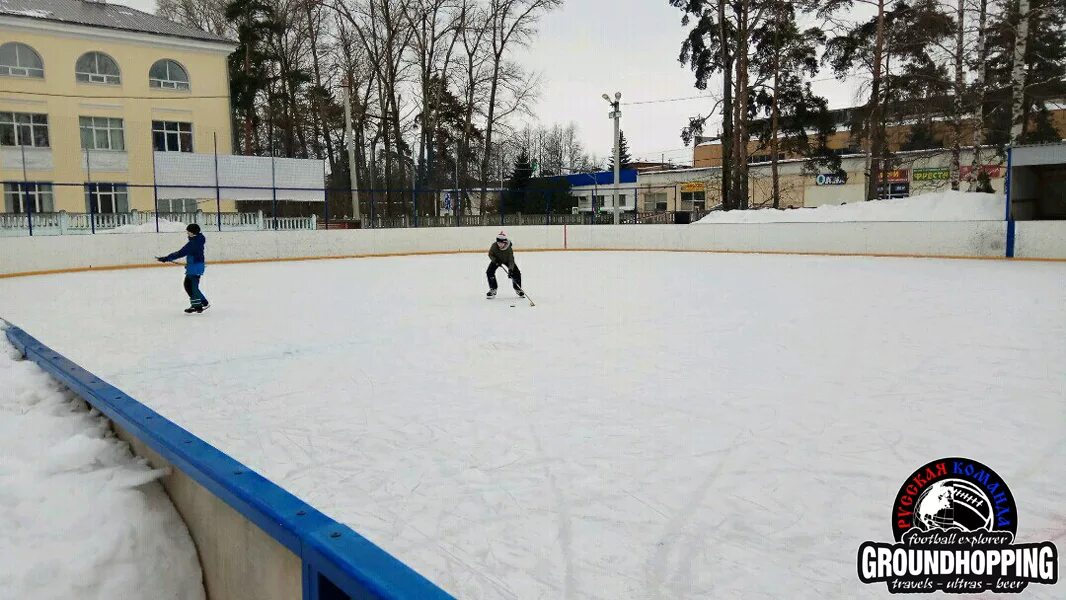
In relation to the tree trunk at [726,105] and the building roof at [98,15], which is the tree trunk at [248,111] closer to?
the building roof at [98,15]

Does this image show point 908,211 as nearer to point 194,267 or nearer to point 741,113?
point 741,113

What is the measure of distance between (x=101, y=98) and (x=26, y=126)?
296cm

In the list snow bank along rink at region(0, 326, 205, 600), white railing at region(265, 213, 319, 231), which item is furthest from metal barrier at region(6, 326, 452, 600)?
white railing at region(265, 213, 319, 231)

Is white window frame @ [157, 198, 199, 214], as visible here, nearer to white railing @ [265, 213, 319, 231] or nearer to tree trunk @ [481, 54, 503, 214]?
white railing @ [265, 213, 319, 231]

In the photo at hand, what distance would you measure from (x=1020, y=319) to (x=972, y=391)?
3993 mm

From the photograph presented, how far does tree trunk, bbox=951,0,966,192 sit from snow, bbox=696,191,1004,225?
6.03 feet

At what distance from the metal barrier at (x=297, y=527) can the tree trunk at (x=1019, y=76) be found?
75.9 feet

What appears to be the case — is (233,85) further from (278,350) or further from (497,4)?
(278,350)

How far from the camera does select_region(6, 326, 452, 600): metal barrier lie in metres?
1.68

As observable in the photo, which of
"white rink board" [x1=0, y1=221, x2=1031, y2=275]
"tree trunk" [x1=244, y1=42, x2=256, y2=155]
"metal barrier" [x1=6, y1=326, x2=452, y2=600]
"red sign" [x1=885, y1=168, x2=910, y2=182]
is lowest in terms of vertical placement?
"metal barrier" [x1=6, y1=326, x2=452, y2=600]

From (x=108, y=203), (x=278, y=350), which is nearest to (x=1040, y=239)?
(x=278, y=350)

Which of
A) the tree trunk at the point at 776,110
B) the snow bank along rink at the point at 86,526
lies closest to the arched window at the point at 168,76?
the tree trunk at the point at 776,110

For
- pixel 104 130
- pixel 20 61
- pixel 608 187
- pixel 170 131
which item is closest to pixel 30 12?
pixel 20 61

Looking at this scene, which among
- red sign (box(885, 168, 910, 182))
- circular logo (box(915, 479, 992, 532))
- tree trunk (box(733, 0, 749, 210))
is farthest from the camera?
red sign (box(885, 168, 910, 182))
